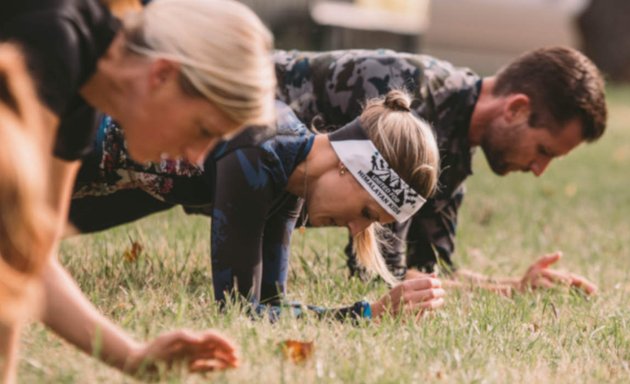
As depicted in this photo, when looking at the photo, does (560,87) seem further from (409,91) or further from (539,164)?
(409,91)

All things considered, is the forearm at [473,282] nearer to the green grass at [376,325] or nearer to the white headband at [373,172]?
the green grass at [376,325]

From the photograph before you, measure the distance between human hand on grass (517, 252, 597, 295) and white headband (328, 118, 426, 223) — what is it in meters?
0.97

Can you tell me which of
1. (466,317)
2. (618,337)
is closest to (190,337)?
(466,317)

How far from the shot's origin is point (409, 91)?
4.11 m

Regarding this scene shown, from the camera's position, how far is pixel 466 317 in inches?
127

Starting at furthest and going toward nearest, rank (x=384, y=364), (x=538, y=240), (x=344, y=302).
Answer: (x=538, y=240) → (x=344, y=302) → (x=384, y=364)

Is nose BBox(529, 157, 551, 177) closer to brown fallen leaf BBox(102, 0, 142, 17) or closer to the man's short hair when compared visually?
the man's short hair

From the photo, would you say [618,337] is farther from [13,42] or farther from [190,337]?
[13,42]

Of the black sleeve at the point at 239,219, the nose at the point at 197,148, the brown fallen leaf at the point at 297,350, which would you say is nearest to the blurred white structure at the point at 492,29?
the black sleeve at the point at 239,219

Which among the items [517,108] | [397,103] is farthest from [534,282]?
[397,103]

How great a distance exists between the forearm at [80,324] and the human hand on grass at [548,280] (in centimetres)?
205

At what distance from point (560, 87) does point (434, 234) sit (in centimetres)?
81

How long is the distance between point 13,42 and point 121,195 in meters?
1.79

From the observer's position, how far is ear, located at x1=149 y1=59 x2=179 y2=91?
2.16 m
